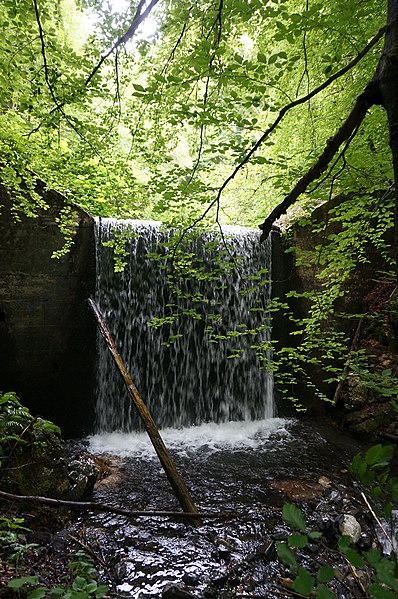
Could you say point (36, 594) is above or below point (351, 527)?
above

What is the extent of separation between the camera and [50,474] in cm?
357

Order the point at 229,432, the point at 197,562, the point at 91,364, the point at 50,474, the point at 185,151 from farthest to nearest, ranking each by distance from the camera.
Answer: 1. the point at 185,151
2. the point at 229,432
3. the point at 91,364
4. the point at 50,474
5. the point at 197,562

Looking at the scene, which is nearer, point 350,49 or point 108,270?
point 350,49

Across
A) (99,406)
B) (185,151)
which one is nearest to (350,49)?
(99,406)

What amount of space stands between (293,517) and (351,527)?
3.31 m

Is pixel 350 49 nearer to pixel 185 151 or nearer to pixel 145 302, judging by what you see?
pixel 145 302

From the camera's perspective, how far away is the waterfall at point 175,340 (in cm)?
676

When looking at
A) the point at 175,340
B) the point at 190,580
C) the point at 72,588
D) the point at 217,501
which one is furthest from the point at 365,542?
the point at 175,340

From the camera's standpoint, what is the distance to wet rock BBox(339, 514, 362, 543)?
11.7 feet

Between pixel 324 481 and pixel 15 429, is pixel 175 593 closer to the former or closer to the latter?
pixel 15 429

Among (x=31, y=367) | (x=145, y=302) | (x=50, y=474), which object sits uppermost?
(x=145, y=302)

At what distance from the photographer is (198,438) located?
654 cm

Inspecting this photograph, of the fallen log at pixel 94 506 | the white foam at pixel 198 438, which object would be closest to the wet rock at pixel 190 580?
the fallen log at pixel 94 506

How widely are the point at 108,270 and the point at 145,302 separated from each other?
3.21 ft
